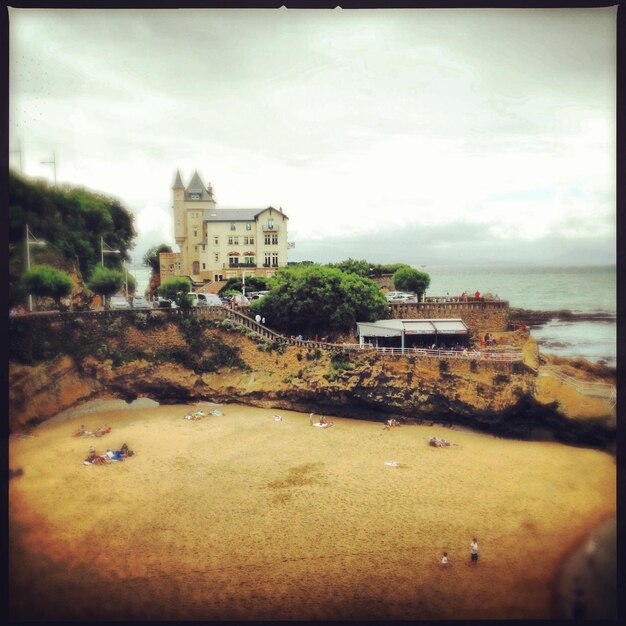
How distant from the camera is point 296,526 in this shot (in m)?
8.54

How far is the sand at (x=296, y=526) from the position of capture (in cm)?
730

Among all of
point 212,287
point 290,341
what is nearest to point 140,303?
point 212,287

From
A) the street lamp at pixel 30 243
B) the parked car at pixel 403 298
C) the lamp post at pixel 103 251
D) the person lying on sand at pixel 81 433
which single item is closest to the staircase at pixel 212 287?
the lamp post at pixel 103 251

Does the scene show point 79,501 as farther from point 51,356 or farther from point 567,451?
point 567,451

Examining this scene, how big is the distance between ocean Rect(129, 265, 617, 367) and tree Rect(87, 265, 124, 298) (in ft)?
3.83

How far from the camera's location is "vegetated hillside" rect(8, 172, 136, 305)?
9625 millimetres

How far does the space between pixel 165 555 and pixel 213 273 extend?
32.8 feet

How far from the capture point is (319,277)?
48.2ft

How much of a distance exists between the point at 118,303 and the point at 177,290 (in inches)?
71.0

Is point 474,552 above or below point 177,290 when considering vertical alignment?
below

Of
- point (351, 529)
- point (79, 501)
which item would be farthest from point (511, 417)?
point (79, 501)

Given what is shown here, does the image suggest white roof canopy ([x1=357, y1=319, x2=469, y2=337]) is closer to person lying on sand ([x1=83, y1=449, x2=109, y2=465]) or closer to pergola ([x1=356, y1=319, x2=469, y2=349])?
pergola ([x1=356, y1=319, x2=469, y2=349])

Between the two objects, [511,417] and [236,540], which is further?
[511,417]

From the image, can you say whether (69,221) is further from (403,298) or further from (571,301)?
(571,301)
